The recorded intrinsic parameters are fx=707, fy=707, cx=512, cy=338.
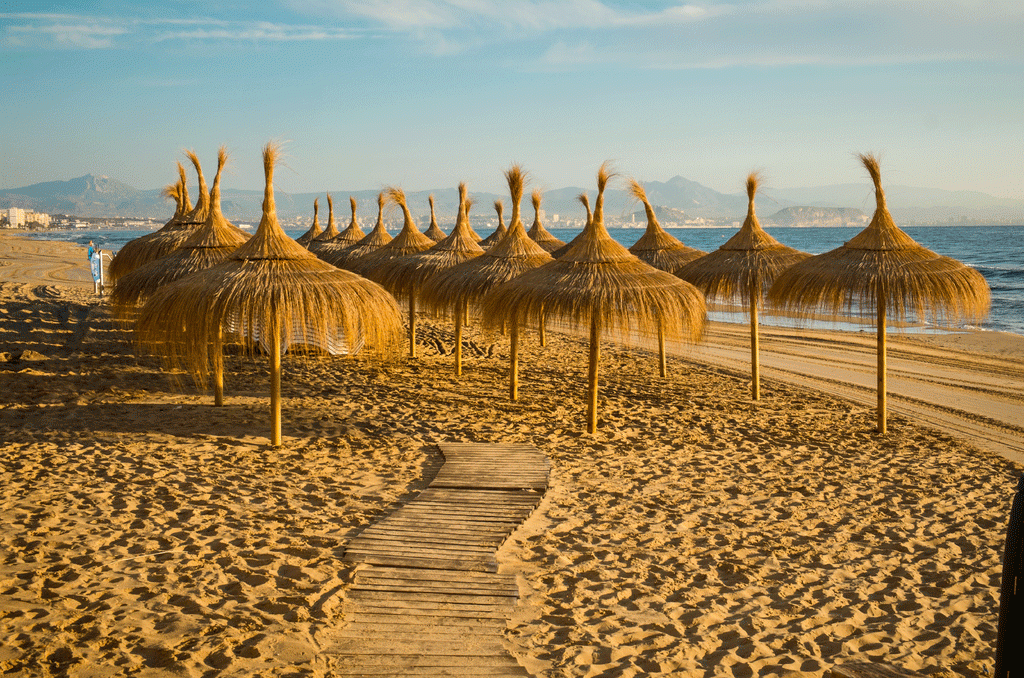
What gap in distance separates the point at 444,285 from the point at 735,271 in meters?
3.64

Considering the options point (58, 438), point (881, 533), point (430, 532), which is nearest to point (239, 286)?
point (58, 438)

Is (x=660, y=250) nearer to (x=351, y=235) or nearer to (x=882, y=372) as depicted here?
(x=882, y=372)

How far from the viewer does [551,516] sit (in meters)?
5.03

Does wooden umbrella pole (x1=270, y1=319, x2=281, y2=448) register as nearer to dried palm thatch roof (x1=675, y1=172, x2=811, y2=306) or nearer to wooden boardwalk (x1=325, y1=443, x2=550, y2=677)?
wooden boardwalk (x1=325, y1=443, x2=550, y2=677)

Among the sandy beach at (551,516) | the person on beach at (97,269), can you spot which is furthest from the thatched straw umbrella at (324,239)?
the sandy beach at (551,516)

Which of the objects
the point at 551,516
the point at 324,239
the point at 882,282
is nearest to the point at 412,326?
the point at 551,516

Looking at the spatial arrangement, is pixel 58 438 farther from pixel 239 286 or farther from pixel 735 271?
pixel 735 271

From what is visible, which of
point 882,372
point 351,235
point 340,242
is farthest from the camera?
point 351,235

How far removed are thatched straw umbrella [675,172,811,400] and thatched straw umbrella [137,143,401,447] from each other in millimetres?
4323

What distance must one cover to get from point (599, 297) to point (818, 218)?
158195 mm

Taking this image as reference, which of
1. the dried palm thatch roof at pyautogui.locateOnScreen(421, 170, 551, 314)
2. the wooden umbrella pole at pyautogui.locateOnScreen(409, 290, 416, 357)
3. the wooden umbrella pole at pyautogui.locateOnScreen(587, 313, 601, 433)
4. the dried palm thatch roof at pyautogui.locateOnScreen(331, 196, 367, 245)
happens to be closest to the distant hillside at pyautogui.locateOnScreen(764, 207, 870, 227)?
the dried palm thatch roof at pyautogui.locateOnScreen(331, 196, 367, 245)

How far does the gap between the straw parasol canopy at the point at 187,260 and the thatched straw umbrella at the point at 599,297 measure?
126 inches

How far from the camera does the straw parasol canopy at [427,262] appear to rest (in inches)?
399

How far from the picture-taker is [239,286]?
19.2ft
